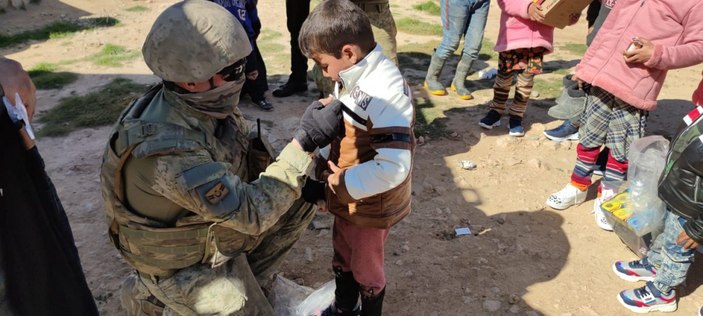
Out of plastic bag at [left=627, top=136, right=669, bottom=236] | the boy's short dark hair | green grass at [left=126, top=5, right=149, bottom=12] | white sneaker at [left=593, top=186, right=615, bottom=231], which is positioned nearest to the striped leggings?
white sneaker at [left=593, top=186, right=615, bottom=231]

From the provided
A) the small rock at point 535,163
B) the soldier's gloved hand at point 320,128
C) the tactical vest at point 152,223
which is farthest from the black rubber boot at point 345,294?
the small rock at point 535,163

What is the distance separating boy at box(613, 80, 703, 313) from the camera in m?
2.87

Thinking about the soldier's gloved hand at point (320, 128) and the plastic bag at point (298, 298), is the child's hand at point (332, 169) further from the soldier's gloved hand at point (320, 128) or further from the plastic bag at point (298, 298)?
the plastic bag at point (298, 298)

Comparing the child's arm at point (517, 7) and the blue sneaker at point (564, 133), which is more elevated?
the child's arm at point (517, 7)

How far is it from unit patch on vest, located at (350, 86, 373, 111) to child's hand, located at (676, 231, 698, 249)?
2.04m

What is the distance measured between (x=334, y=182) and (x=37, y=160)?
1.14m

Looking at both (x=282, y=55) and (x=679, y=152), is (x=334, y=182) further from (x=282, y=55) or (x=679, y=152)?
(x=282, y=55)

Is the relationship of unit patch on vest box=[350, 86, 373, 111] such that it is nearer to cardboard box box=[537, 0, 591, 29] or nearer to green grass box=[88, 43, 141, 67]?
cardboard box box=[537, 0, 591, 29]

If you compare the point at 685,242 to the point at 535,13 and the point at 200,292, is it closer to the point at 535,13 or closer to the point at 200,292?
the point at 535,13


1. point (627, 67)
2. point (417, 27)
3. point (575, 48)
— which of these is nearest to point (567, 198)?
point (627, 67)

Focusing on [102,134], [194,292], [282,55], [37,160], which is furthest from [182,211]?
[282,55]

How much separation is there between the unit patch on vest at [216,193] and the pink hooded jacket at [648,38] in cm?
279

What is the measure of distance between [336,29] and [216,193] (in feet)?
2.72

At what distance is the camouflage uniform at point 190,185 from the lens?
2.08 metres
